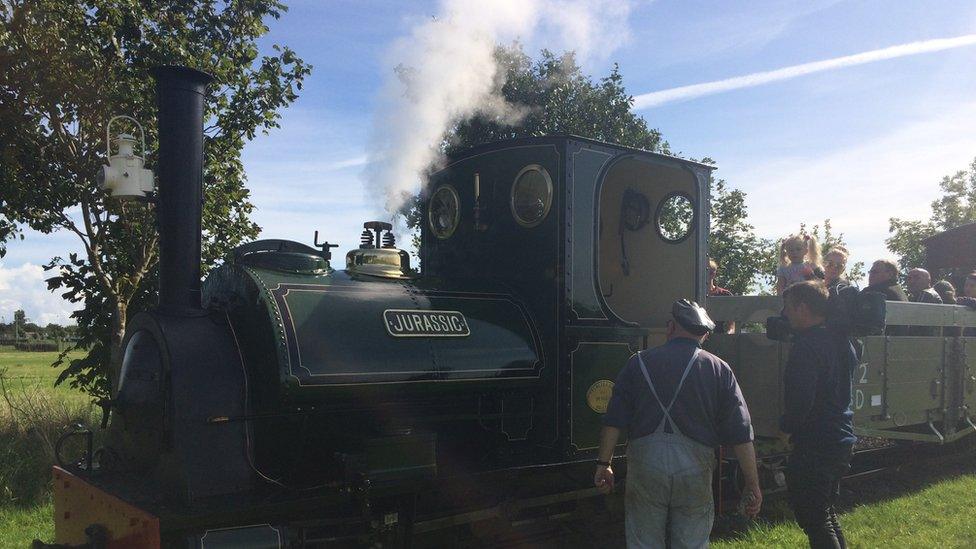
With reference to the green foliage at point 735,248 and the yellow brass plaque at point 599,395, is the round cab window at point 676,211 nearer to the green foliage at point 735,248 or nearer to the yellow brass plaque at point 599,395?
the yellow brass plaque at point 599,395

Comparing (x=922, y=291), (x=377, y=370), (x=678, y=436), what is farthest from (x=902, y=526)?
(x=377, y=370)

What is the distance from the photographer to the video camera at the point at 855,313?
3.94 m

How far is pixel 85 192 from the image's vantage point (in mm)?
6219

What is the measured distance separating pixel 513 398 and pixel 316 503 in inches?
56.9

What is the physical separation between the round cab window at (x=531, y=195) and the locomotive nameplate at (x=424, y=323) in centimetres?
88

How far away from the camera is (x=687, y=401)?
313 centimetres

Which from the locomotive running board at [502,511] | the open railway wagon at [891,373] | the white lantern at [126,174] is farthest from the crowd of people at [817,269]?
the white lantern at [126,174]

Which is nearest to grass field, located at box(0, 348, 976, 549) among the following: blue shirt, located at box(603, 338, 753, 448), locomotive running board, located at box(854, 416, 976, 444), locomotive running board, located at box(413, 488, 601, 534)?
locomotive running board, located at box(854, 416, 976, 444)

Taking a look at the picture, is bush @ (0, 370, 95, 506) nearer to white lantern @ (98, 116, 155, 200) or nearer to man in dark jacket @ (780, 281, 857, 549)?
white lantern @ (98, 116, 155, 200)

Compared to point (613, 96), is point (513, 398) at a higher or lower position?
lower

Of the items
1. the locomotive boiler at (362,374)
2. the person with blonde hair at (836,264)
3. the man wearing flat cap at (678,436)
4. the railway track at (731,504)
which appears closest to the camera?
the man wearing flat cap at (678,436)

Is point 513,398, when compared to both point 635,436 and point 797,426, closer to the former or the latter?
point 635,436

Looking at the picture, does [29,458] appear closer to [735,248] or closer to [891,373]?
[891,373]

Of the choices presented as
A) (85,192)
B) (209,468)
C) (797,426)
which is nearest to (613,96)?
(85,192)
